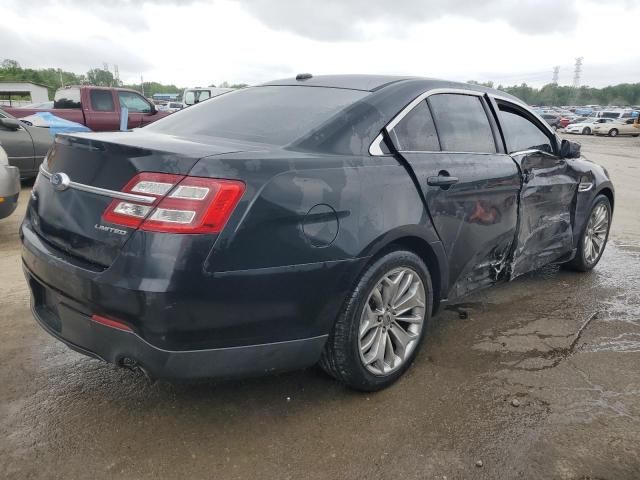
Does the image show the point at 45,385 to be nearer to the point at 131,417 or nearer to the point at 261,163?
the point at 131,417

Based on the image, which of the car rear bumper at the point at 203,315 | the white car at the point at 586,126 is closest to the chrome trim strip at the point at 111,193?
the car rear bumper at the point at 203,315

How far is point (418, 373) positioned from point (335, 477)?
1.01 m

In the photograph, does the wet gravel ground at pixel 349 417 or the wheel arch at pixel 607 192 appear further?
the wheel arch at pixel 607 192

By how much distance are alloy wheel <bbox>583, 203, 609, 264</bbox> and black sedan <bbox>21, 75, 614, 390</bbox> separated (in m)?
1.81

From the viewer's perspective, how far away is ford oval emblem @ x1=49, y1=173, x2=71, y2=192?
7.73 feet

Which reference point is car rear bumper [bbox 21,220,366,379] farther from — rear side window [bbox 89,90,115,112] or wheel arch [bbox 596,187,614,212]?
rear side window [bbox 89,90,115,112]

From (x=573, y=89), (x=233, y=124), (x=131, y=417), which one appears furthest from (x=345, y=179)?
(x=573, y=89)

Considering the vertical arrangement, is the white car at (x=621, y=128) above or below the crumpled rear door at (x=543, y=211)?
below

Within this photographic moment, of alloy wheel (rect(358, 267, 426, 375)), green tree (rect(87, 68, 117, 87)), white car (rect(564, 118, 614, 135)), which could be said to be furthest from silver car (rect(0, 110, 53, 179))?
green tree (rect(87, 68, 117, 87))

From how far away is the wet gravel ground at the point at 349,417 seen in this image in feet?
7.34

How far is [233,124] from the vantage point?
2.94 meters

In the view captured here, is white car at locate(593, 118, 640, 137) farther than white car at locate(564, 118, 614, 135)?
No

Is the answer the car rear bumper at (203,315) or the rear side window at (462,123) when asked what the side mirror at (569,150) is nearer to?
the rear side window at (462,123)

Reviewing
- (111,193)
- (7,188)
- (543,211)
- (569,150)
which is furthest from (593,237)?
(7,188)
